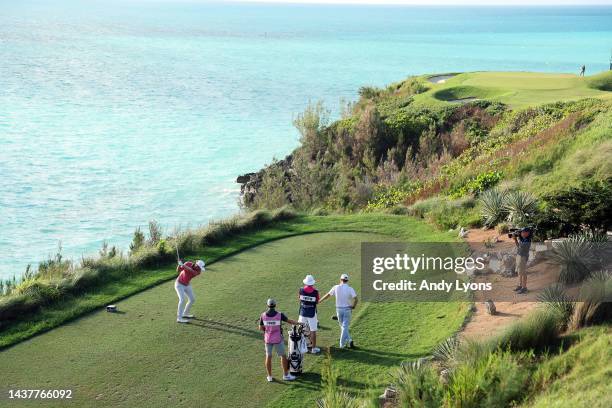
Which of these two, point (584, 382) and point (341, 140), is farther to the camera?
point (341, 140)

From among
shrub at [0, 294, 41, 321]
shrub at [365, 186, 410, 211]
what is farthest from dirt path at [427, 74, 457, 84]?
shrub at [0, 294, 41, 321]

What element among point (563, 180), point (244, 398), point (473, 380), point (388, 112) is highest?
point (388, 112)

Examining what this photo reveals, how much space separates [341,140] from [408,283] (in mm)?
21149

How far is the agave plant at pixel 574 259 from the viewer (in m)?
15.8

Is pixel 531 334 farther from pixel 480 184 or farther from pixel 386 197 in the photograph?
pixel 386 197

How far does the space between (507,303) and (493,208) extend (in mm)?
5234

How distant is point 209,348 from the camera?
587 inches

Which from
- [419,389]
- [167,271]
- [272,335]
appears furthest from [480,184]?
[419,389]

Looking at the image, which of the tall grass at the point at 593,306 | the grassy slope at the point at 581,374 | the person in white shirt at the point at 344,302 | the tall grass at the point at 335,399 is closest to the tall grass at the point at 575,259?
the tall grass at the point at 593,306

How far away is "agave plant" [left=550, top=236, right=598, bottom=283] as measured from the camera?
15804 millimetres

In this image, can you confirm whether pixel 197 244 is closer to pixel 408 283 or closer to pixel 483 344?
pixel 408 283

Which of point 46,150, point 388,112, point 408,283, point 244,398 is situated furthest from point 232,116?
point 244,398

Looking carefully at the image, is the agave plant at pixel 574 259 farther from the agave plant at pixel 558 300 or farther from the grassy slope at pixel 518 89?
the grassy slope at pixel 518 89

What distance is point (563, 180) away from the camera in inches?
907
